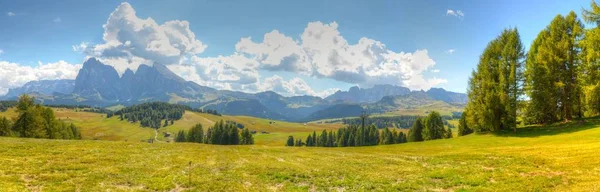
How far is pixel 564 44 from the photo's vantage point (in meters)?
58.4

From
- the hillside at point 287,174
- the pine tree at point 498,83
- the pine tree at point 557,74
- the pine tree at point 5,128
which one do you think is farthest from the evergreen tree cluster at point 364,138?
the pine tree at point 5,128

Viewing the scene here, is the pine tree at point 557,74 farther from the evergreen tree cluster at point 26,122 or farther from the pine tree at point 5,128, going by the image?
the pine tree at point 5,128

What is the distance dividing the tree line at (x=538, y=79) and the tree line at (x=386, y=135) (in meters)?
49.0

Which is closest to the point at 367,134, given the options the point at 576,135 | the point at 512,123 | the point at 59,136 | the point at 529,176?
the point at 512,123

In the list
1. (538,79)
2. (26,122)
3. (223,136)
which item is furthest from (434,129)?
(26,122)

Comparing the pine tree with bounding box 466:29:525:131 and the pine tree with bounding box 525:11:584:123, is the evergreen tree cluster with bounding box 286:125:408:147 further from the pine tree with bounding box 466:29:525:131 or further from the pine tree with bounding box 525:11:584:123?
the pine tree with bounding box 525:11:584:123

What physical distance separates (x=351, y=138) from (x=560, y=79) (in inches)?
4279

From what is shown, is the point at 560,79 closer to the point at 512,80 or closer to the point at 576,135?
the point at 512,80

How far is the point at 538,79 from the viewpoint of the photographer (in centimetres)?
6109

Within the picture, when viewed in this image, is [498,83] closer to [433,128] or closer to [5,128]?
[433,128]

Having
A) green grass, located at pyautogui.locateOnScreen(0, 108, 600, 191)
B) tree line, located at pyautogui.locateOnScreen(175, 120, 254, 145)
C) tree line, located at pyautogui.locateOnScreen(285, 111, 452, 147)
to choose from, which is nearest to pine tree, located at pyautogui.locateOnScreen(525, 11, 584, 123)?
green grass, located at pyautogui.locateOnScreen(0, 108, 600, 191)

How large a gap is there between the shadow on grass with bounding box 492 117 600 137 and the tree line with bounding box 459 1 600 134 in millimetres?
2239

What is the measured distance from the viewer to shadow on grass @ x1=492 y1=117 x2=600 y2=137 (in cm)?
5059

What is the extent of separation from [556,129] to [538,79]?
11.6 meters
